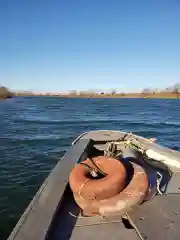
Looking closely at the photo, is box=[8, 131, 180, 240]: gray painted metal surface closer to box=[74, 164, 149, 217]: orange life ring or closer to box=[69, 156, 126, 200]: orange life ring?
box=[74, 164, 149, 217]: orange life ring

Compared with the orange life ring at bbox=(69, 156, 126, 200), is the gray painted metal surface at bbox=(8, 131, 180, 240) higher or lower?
lower

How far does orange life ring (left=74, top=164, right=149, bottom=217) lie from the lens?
3.40 metres

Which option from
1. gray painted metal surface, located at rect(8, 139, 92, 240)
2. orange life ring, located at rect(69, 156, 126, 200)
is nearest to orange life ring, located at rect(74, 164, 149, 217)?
orange life ring, located at rect(69, 156, 126, 200)

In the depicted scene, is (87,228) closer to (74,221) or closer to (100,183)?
(74,221)

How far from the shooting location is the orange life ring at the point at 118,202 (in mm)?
3402

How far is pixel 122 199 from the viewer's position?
3.45m

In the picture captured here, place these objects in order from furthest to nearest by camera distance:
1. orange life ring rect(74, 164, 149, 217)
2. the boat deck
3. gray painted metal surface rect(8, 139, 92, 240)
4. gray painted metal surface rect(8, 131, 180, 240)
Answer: orange life ring rect(74, 164, 149, 217) < the boat deck < gray painted metal surface rect(8, 131, 180, 240) < gray painted metal surface rect(8, 139, 92, 240)

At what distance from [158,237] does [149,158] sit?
11.3 ft

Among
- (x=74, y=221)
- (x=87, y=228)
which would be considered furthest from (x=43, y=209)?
(x=87, y=228)

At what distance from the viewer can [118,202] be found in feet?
11.2

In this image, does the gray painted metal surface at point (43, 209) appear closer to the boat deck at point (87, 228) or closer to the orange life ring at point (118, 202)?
the boat deck at point (87, 228)

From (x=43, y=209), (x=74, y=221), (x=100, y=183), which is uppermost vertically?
(x=100, y=183)

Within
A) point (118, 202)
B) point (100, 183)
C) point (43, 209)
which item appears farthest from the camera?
point (100, 183)

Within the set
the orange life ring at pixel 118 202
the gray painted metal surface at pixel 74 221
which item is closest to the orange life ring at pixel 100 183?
the orange life ring at pixel 118 202
